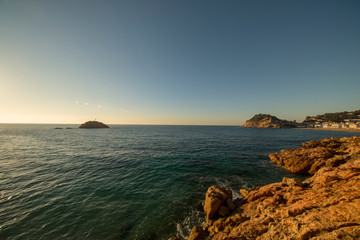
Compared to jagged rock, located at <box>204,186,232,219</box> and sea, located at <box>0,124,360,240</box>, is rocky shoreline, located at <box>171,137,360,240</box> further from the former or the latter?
sea, located at <box>0,124,360,240</box>

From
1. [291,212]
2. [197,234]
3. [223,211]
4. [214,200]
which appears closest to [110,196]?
[197,234]

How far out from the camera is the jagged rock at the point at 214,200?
8.45 meters

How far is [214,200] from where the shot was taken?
8562 millimetres

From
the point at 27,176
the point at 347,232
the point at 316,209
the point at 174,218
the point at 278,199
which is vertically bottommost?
the point at 174,218

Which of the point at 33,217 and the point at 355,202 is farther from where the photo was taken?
the point at 33,217

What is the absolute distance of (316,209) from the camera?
5.89m

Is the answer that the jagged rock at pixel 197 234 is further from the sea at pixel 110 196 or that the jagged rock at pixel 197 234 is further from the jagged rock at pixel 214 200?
the jagged rock at pixel 214 200

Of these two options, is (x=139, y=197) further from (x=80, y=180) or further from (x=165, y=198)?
(x=80, y=180)

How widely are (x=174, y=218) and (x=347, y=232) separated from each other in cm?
872

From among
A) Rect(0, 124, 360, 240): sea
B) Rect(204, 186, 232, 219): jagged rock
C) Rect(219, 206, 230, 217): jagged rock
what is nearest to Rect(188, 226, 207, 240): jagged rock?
Rect(0, 124, 360, 240): sea

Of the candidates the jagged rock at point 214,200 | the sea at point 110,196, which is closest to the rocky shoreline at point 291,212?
the jagged rock at point 214,200

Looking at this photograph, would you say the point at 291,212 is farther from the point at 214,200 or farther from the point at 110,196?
the point at 110,196

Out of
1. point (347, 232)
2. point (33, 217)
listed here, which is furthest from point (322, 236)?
point (33, 217)

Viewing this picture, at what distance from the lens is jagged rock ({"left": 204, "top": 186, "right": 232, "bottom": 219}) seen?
8453 millimetres
